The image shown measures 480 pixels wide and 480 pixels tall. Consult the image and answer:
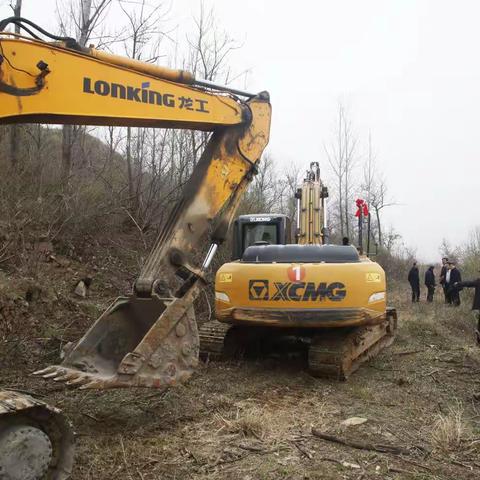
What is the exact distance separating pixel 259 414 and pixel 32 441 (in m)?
2.25

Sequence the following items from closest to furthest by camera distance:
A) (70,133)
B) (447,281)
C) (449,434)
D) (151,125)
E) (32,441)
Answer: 1. (32,441)
2. (449,434)
3. (151,125)
4. (70,133)
5. (447,281)

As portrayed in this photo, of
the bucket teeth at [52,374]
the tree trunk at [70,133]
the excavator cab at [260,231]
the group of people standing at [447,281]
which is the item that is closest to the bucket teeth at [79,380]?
the bucket teeth at [52,374]

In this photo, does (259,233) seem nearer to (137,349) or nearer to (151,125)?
(151,125)

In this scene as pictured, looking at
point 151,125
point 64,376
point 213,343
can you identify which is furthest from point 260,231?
point 64,376

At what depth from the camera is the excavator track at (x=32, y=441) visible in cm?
288

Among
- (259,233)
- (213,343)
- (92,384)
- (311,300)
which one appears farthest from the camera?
(259,233)

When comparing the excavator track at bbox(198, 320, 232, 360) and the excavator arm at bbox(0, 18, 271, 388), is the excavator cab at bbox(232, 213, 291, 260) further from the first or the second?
the excavator arm at bbox(0, 18, 271, 388)

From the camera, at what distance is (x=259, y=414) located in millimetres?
4730

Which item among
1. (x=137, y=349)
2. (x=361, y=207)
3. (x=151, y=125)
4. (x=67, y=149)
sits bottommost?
(x=137, y=349)

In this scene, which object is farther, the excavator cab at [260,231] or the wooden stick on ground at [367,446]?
the excavator cab at [260,231]

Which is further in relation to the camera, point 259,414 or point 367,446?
point 259,414

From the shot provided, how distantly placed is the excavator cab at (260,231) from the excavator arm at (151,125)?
3038mm

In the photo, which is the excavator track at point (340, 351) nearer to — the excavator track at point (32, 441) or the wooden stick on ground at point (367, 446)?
the wooden stick on ground at point (367, 446)

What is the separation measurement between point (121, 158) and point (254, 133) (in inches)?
331
